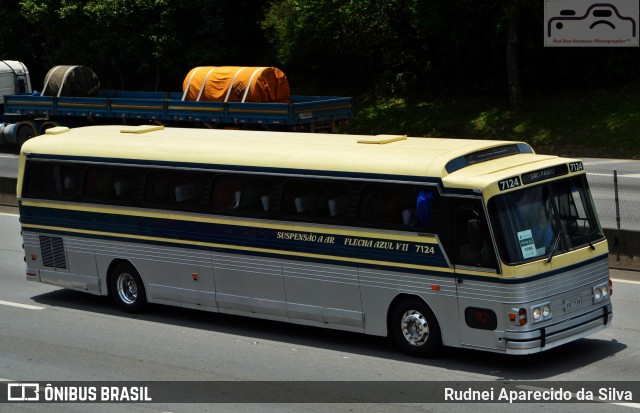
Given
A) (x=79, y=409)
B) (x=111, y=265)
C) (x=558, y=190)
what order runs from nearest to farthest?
1. (x=79, y=409)
2. (x=558, y=190)
3. (x=111, y=265)

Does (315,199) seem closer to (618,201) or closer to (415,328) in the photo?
(415,328)

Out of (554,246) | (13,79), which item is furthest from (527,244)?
(13,79)

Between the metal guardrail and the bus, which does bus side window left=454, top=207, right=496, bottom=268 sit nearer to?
the bus

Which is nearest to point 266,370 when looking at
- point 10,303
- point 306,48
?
point 10,303

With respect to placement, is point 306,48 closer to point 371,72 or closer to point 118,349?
point 371,72

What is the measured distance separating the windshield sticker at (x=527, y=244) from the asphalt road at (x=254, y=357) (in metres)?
1.34

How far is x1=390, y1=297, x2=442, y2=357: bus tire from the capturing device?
13.1 m

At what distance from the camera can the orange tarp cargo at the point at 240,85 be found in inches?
1256

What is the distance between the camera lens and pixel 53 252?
56.6 feet

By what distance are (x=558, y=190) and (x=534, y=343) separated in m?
1.91

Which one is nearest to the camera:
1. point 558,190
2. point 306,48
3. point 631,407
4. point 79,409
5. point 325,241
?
point 631,407

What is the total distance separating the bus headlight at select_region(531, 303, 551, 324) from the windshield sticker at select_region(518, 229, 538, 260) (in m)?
0.56

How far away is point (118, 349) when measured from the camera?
14328mm

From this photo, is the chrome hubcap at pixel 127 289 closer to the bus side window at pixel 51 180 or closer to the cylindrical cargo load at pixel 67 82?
the bus side window at pixel 51 180
